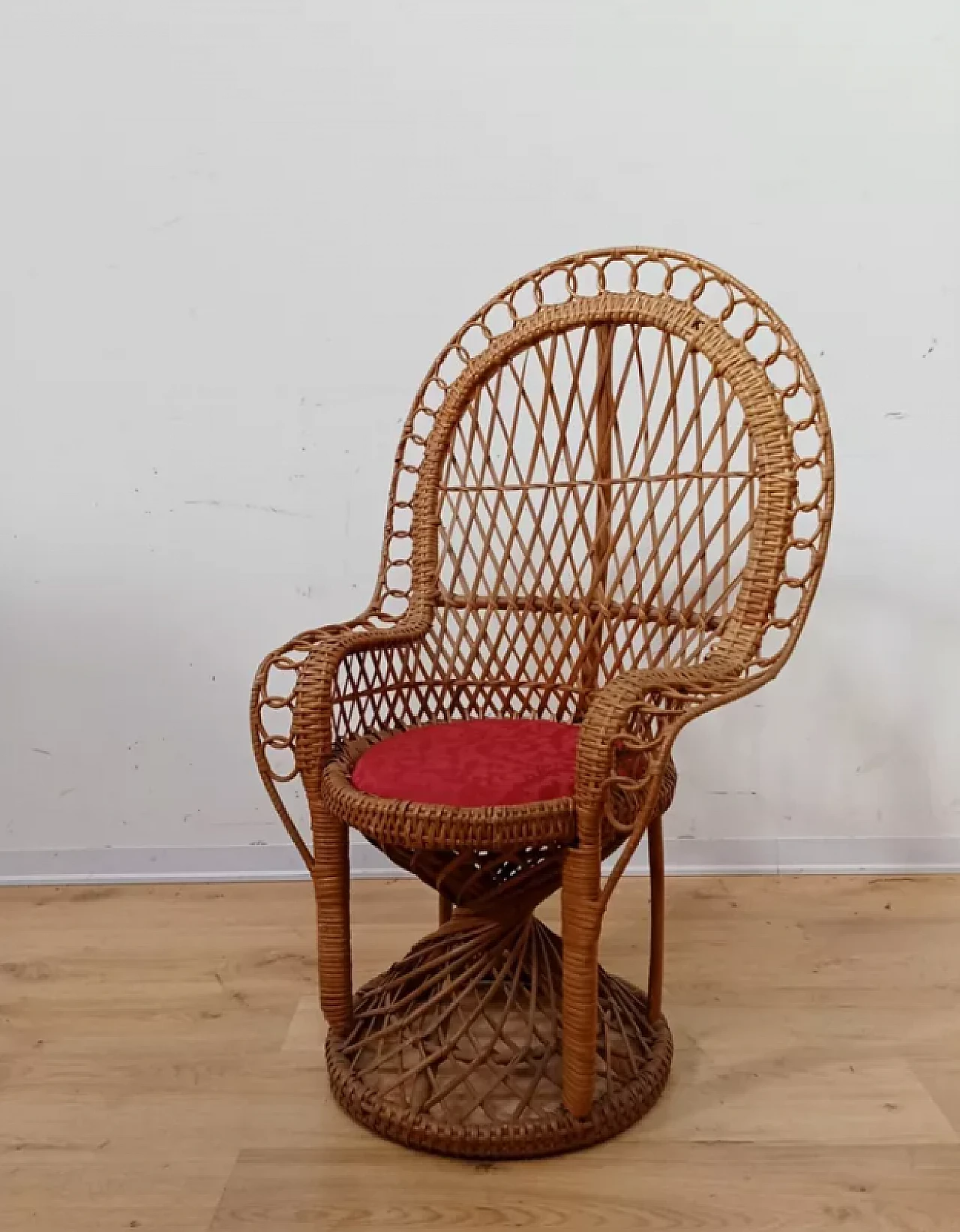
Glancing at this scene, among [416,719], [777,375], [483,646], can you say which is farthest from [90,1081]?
[777,375]

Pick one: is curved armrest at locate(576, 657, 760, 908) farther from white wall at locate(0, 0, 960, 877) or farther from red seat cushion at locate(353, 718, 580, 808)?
white wall at locate(0, 0, 960, 877)

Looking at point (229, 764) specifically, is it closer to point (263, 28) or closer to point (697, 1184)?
point (697, 1184)

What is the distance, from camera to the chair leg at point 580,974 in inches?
43.9

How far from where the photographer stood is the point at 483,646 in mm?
1805

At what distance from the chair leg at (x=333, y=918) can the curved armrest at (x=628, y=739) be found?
32 cm

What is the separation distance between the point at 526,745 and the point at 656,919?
0.31 m

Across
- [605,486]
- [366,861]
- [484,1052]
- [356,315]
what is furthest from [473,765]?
[356,315]

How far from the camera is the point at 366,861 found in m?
2.02

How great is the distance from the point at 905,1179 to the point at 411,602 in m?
0.96

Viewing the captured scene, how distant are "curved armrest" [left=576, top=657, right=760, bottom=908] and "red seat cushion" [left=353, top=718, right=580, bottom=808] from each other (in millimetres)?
61

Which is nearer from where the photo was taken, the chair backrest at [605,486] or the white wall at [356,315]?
the chair backrest at [605,486]

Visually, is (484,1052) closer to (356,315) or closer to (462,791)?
(462,791)

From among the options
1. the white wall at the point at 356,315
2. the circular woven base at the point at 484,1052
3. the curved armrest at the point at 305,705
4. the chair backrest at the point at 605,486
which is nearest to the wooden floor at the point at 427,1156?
the circular woven base at the point at 484,1052

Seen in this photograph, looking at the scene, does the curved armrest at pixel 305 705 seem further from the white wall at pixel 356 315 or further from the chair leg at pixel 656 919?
the white wall at pixel 356 315
